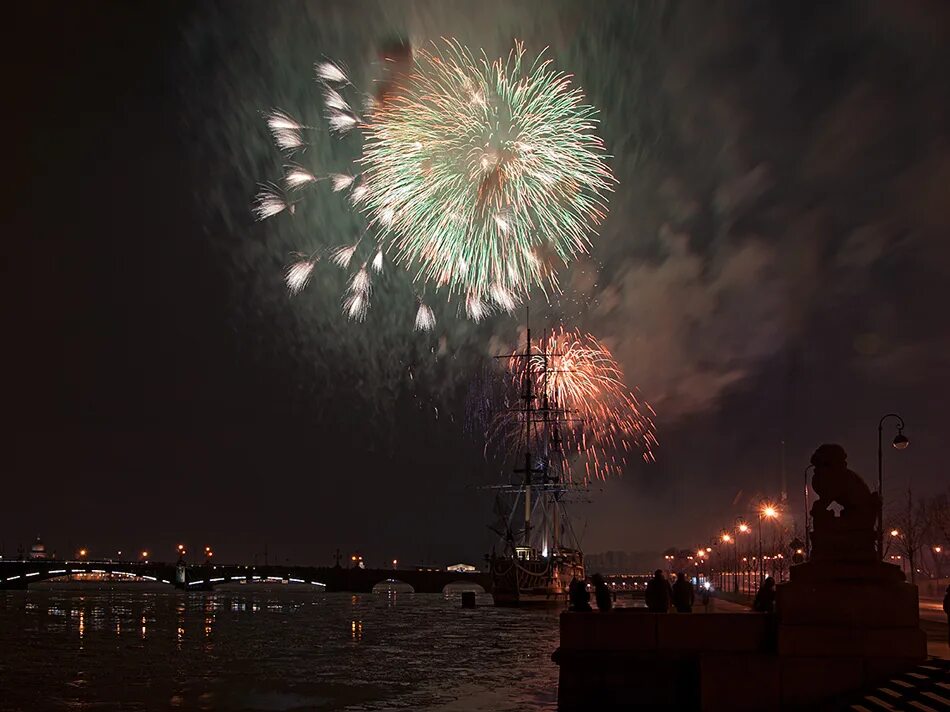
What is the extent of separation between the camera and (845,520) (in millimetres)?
21844

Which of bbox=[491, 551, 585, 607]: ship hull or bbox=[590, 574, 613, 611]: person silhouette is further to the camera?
bbox=[491, 551, 585, 607]: ship hull

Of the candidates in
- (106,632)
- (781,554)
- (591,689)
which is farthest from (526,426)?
(591,689)

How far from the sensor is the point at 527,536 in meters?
142

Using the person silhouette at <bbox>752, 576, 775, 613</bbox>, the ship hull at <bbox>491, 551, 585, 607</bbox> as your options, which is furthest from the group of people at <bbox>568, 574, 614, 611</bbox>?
the ship hull at <bbox>491, 551, 585, 607</bbox>

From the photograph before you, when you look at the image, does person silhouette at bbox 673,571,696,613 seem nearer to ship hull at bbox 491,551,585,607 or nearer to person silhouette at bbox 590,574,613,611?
person silhouette at bbox 590,574,613,611

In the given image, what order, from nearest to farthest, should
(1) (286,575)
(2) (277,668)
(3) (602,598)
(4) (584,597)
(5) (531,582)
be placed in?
(4) (584,597) → (3) (602,598) → (2) (277,668) → (5) (531,582) → (1) (286,575)

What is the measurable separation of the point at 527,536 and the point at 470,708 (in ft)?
381

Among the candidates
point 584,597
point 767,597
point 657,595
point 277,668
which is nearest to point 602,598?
point 584,597

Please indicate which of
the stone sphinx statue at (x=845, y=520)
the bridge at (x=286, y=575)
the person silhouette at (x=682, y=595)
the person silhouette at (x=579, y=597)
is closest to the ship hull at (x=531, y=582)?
the bridge at (x=286, y=575)

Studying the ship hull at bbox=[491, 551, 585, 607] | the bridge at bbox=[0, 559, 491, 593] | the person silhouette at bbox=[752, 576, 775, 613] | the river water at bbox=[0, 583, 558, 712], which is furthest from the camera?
the bridge at bbox=[0, 559, 491, 593]

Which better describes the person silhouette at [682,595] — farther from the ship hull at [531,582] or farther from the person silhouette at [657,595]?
the ship hull at [531,582]

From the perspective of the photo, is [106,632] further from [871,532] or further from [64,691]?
[871,532]

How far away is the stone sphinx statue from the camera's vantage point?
21.6m

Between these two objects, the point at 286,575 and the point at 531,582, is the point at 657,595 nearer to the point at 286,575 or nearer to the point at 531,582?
the point at 531,582
